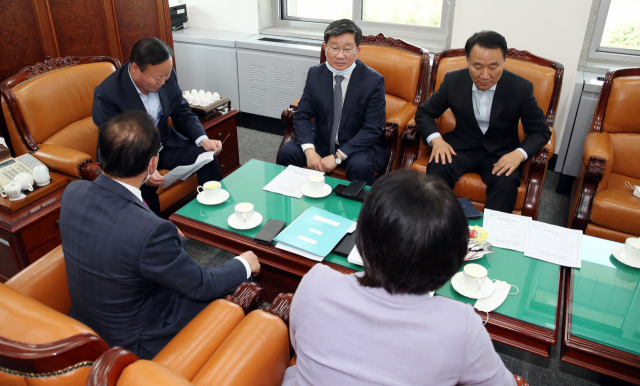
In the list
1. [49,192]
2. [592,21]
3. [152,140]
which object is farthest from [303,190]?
[592,21]

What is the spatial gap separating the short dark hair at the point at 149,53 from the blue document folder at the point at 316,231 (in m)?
1.14

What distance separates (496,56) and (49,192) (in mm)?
2391

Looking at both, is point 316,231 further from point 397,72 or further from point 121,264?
point 397,72

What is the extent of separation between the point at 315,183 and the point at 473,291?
92cm

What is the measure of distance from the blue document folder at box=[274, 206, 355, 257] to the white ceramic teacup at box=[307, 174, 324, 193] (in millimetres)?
178

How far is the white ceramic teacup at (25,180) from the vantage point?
85.3 inches

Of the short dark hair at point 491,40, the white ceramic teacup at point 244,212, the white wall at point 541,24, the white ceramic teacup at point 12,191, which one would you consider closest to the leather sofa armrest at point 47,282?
the white ceramic teacup at point 244,212

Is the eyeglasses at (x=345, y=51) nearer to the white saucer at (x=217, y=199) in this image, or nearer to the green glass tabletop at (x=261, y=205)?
the green glass tabletop at (x=261, y=205)

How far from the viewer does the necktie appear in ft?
9.00

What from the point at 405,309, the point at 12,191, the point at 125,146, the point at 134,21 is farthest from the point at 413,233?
the point at 134,21

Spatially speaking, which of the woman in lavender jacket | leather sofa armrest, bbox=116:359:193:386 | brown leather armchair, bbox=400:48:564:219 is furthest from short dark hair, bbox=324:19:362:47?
leather sofa armrest, bbox=116:359:193:386

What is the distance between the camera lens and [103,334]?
1390mm

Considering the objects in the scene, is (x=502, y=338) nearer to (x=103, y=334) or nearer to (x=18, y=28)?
(x=103, y=334)

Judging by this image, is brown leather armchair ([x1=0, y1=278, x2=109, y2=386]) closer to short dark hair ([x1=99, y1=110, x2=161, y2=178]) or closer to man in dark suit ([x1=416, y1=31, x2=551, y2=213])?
short dark hair ([x1=99, y1=110, x2=161, y2=178])
